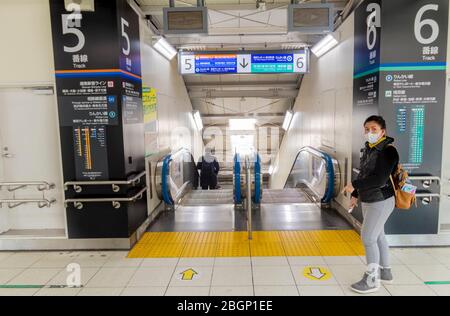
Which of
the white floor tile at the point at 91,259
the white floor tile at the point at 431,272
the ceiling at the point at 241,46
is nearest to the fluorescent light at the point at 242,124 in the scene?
the ceiling at the point at 241,46

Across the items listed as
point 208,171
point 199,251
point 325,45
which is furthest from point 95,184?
point 208,171

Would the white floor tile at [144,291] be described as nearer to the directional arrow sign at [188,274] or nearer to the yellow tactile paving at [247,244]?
the directional arrow sign at [188,274]

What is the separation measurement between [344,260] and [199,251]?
1.71 m

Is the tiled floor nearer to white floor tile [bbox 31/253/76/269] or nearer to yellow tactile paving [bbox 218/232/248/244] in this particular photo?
white floor tile [bbox 31/253/76/269]

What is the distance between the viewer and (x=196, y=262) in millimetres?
3875

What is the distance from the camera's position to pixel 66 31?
3.98 meters

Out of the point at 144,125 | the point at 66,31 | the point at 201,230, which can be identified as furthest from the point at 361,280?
the point at 66,31

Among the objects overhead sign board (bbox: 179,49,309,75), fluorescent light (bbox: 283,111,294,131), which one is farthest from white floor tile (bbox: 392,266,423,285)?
fluorescent light (bbox: 283,111,294,131)

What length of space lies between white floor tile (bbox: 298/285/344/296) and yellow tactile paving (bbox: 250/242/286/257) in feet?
2.67

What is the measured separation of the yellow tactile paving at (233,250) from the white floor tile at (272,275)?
412mm

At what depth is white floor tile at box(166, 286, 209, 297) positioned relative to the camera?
3186 millimetres

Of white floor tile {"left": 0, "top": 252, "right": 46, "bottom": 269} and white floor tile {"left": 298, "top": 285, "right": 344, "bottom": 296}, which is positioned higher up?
white floor tile {"left": 0, "top": 252, "right": 46, "bottom": 269}

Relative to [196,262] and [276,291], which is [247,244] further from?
[276,291]

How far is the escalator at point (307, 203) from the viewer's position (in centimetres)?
515
